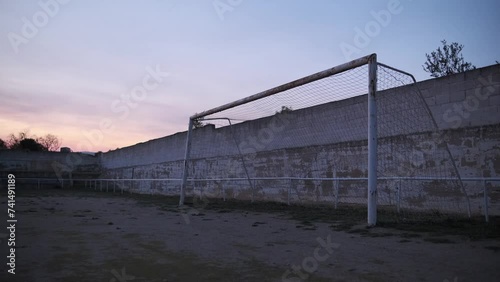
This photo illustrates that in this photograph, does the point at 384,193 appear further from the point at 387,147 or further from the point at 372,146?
the point at 372,146

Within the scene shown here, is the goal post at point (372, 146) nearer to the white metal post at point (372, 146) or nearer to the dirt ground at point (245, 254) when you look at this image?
the white metal post at point (372, 146)

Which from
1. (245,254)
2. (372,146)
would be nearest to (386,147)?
(372,146)

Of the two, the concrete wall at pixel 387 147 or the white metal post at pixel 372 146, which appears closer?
the white metal post at pixel 372 146

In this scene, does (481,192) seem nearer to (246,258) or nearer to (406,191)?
(406,191)

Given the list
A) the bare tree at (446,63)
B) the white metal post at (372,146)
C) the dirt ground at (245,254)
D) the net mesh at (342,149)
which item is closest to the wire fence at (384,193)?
the net mesh at (342,149)

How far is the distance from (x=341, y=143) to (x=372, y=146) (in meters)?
3.37

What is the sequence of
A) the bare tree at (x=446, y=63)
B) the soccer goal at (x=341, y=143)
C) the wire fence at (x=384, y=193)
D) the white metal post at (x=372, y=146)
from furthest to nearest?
1. the bare tree at (x=446, y=63)
2. the soccer goal at (x=341, y=143)
3. the wire fence at (x=384, y=193)
4. the white metal post at (x=372, y=146)

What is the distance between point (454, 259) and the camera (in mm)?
3424

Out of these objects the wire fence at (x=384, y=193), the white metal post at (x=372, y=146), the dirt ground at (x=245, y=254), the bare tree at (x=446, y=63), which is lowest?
the dirt ground at (x=245, y=254)

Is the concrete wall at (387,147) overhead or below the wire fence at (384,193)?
overhead

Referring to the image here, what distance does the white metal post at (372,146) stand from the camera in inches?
229

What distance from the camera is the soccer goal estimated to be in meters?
7.06

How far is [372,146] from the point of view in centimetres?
602

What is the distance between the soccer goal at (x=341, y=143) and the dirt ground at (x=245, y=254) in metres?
1.62
